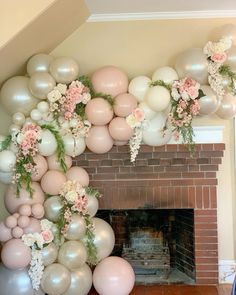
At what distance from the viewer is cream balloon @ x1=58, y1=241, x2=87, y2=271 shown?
10.6ft

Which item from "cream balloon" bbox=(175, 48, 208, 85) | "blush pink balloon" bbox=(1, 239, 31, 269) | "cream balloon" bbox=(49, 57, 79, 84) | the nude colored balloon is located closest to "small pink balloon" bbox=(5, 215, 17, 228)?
"blush pink balloon" bbox=(1, 239, 31, 269)

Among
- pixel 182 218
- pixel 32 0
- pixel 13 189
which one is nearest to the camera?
pixel 32 0

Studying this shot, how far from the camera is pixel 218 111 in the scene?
3.59 meters

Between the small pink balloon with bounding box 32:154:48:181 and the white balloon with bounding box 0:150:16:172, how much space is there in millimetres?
187

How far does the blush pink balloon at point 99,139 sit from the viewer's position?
3455mm

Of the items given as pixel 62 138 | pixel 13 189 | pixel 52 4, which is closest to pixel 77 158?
pixel 62 138

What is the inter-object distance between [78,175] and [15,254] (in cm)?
84

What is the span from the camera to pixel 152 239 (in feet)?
13.7

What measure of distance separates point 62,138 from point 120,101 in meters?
0.59

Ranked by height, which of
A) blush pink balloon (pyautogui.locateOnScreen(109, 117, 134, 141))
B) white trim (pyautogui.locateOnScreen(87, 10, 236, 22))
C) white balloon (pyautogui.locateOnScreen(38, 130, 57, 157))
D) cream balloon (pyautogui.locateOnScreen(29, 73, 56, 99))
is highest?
white trim (pyautogui.locateOnScreen(87, 10, 236, 22))

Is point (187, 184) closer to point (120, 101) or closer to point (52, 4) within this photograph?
point (120, 101)

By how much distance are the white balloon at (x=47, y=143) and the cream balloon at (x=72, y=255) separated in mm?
779

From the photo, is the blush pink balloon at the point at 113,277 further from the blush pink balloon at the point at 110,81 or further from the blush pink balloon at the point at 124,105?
the blush pink balloon at the point at 110,81

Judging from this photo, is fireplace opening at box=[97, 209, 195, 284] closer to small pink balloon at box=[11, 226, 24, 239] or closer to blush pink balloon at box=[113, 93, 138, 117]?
small pink balloon at box=[11, 226, 24, 239]
